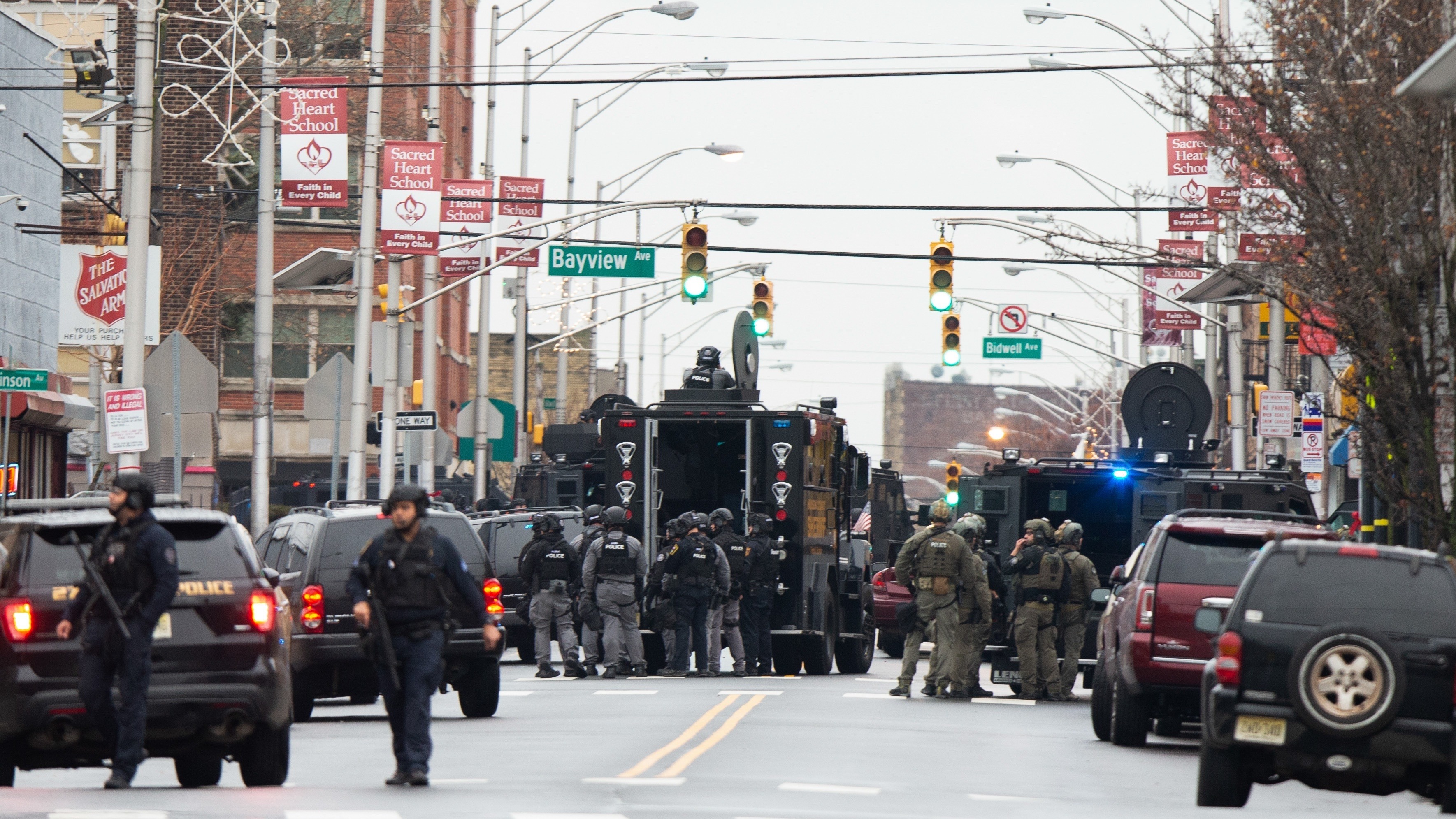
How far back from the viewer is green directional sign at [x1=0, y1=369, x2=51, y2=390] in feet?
81.5

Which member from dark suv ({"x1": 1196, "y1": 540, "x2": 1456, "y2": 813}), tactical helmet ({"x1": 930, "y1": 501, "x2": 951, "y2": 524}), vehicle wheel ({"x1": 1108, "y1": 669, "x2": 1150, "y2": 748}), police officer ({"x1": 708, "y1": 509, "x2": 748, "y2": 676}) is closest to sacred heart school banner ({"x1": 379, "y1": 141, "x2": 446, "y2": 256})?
police officer ({"x1": 708, "y1": 509, "x2": 748, "y2": 676})

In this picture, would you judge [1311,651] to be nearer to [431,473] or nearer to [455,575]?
[455,575]

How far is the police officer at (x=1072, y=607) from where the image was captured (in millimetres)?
22344

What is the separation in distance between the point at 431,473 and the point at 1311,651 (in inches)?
1074

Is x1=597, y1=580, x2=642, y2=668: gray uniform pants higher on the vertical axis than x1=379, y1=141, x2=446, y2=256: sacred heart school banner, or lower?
lower

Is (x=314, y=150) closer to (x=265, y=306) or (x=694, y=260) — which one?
(x=265, y=306)

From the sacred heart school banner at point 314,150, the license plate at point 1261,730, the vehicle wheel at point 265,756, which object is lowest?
the vehicle wheel at point 265,756

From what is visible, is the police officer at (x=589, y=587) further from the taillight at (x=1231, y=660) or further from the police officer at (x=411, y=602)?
the taillight at (x=1231, y=660)

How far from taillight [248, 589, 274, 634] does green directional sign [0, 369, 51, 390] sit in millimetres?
12669

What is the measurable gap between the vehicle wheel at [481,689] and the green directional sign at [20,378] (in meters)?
8.23

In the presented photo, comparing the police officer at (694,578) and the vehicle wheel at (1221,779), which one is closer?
the vehicle wheel at (1221,779)

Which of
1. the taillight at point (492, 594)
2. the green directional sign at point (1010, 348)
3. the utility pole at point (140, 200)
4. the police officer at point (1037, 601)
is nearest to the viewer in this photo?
the taillight at point (492, 594)

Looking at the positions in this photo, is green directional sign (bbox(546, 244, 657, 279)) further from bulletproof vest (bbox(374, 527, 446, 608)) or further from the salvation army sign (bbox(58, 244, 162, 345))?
bulletproof vest (bbox(374, 527, 446, 608))

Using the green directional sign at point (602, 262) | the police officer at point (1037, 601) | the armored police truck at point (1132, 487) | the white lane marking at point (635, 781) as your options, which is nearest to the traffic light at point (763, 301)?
the green directional sign at point (602, 262)
